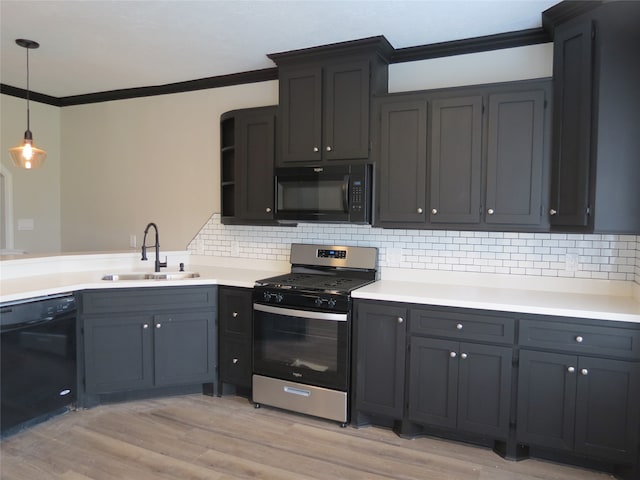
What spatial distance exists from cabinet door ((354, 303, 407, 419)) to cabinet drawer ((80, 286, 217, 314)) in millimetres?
1205

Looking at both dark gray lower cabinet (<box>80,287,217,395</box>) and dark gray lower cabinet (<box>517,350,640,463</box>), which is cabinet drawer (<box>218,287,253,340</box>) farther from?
dark gray lower cabinet (<box>517,350,640,463</box>)

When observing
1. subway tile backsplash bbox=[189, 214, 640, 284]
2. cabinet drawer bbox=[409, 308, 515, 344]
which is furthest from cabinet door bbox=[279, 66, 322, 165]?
cabinet drawer bbox=[409, 308, 515, 344]

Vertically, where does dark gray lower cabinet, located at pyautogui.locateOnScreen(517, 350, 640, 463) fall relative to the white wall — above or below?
below

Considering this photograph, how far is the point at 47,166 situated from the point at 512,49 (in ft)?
15.3

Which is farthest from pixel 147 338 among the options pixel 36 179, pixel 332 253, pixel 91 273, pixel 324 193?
pixel 36 179

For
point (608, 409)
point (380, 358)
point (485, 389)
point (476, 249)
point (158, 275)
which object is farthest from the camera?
point (158, 275)

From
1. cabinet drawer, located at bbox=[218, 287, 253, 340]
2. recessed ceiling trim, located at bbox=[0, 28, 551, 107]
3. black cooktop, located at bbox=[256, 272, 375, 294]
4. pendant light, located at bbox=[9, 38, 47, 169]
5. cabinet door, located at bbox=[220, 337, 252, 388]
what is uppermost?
recessed ceiling trim, located at bbox=[0, 28, 551, 107]

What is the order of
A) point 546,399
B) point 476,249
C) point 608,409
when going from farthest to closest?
point 476,249 → point 546,399 → point 608,409

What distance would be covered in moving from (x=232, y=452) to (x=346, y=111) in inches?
92.0

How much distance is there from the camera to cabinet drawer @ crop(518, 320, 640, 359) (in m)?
2.31

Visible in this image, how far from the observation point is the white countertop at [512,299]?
238cm

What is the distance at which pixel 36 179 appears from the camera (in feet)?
15.8

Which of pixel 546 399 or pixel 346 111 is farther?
pixel 346 111

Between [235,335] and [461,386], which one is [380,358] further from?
[235,335]
